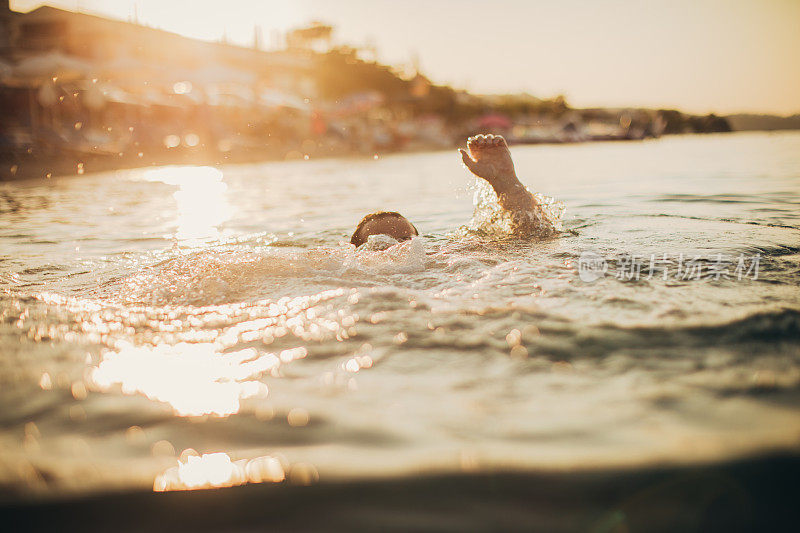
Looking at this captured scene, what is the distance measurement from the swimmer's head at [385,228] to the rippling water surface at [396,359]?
1.26 feet

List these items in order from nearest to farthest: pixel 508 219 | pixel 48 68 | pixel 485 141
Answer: pixel 485 141 < pixel 508 219 < pixel 48 68

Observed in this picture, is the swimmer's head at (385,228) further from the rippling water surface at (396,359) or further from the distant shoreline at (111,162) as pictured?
the distant shoreline at (111,162)

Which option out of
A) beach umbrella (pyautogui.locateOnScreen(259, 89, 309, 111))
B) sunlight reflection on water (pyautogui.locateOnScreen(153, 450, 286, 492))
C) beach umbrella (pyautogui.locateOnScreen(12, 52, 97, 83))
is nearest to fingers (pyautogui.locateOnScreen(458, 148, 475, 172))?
sunlight reflection on water (pyautogui.locateOnScreen(153, 450, 286, 492))

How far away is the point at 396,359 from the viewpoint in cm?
222

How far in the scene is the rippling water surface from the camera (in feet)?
5.09

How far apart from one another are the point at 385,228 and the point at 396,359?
2.39 m

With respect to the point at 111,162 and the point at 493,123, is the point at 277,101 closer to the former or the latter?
the point at 111,162

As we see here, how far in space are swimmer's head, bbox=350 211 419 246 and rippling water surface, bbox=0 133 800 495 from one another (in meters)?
0.39

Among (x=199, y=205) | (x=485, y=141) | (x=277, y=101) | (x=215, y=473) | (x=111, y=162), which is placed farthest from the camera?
(x=277, y=101)

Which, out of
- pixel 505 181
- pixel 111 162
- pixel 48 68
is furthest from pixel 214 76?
pixel 505 181

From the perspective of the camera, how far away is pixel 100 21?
25.3m

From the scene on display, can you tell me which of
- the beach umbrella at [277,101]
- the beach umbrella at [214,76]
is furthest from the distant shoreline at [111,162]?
the beach umbrella at [214,76]

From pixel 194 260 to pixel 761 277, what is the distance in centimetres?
363

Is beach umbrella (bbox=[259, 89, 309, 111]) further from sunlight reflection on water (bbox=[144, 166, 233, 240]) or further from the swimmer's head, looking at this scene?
the swimmer's head
